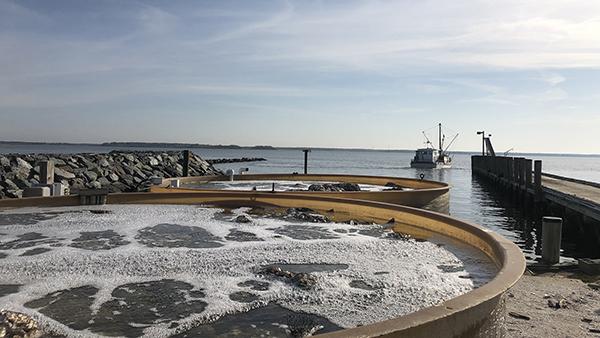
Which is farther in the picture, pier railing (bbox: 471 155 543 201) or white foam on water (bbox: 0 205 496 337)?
pier railing (bbox: 471 155 543 201)

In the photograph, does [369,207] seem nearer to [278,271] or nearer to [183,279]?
[278,271]

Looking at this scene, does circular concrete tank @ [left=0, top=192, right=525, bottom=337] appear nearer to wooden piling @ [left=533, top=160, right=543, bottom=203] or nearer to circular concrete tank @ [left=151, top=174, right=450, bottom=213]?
circular concrete tank @ [left=151, top=174, right=450, bottom=213]

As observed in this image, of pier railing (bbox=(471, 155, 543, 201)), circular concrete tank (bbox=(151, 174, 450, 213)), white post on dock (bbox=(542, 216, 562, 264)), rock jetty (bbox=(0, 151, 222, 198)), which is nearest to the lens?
white post on dock (bbox=(542, 216, 562, 264))

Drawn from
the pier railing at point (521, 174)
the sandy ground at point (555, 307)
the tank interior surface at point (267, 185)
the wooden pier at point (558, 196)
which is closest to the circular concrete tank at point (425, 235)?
the sandy ground at point (555, 307)

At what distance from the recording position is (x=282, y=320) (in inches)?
144

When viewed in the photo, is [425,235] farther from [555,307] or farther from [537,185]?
[537,185]

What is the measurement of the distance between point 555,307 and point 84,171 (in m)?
18.5

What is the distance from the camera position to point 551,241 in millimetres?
7219

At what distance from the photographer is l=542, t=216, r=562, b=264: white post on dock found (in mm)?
7141

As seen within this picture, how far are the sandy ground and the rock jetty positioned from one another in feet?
38.3

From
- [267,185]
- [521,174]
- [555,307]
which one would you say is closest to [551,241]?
[555,307]

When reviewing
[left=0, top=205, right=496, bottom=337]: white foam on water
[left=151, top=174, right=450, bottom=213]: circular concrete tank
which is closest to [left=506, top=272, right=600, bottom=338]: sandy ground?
[left=0, top=205, right=496, bottom=337]: white foam on water

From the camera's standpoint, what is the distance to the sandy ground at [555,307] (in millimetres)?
4379

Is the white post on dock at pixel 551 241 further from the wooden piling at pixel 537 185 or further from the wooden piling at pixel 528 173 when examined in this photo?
the wooden piling at pixel 528 173
